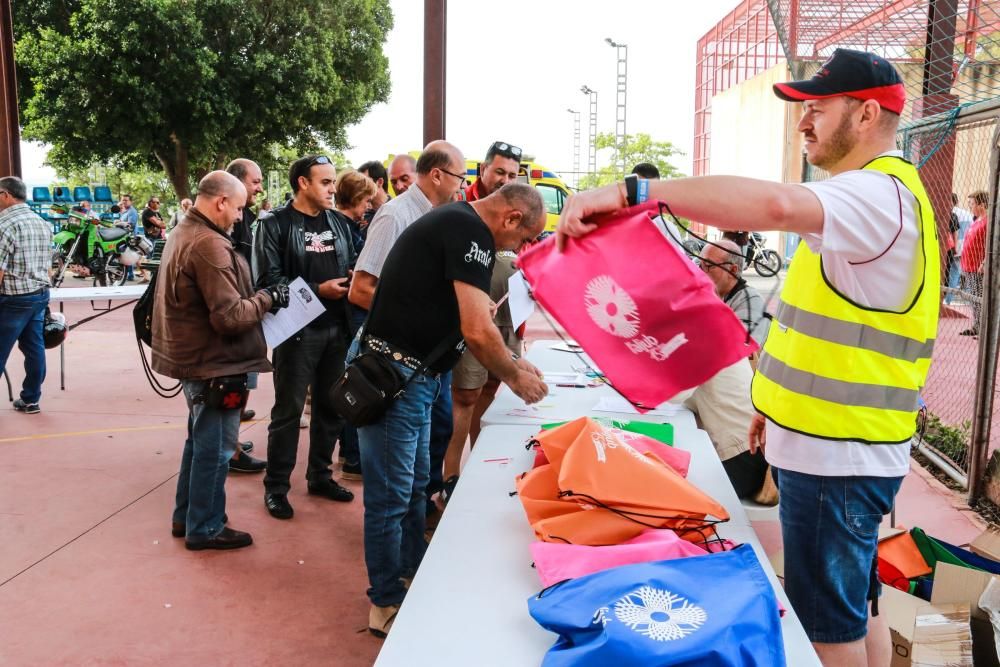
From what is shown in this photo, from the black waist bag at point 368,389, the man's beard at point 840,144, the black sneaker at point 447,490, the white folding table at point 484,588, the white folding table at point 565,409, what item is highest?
the man's beard at point 840,144

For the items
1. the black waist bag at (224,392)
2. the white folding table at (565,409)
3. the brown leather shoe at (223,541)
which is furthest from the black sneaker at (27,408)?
the white folding table at (565,409)

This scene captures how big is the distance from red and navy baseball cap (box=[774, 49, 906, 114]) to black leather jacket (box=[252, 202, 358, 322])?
3056 millimetres

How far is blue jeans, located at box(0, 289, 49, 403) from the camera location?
5906 millimetres

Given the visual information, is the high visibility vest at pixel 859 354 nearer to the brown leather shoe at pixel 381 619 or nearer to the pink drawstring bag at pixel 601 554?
the pink drawstring bag at pixel 601 554

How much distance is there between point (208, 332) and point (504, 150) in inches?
78.8

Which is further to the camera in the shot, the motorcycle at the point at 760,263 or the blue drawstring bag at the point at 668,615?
the motorcycle at the point at 760,263

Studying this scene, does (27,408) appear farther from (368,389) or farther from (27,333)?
(368,389)

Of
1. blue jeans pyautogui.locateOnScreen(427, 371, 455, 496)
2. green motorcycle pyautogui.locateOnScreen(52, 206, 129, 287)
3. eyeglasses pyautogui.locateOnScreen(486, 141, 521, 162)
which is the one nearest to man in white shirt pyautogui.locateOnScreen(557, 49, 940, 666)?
blue jeans pyautogui.locateOnScreen(427, 371, 455, 496)

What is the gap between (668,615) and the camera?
1438 millimetres

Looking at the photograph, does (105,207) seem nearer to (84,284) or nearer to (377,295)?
(84,284)

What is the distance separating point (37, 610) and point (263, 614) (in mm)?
932

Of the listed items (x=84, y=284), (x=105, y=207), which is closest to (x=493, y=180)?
(x=84, y=284)

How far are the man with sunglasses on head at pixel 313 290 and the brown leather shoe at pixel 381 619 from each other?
1.39 metres

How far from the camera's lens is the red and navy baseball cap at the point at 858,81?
177 cm
